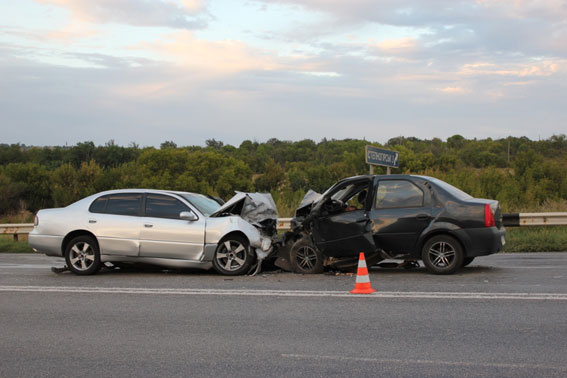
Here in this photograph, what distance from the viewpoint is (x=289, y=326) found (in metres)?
7.07

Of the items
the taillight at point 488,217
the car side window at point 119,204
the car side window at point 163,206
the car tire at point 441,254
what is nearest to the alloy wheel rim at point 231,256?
the car side window at point 163,206

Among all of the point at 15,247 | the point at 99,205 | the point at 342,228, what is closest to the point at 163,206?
the point at 99,205

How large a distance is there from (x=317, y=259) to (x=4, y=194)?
273 ft

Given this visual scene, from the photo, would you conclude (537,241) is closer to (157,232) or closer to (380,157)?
(380,157)

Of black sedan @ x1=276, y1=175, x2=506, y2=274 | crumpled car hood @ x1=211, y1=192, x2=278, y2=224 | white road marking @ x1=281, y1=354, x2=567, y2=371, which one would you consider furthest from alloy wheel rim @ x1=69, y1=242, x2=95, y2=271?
white road marking @ x1=281, y1=354, x2=567, y2=371

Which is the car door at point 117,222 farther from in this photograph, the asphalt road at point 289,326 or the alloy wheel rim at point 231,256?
the alloy wheel rim at point 231,256

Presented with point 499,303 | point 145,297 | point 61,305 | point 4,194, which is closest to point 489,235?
point 499,303

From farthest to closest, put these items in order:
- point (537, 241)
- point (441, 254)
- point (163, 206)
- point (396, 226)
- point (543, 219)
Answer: point (543, 219)
point (537, 241)
point (163, 206)
point (396, 226)
point (441, 254)

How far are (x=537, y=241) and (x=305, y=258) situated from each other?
25.4ft

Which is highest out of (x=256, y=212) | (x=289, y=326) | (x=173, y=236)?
(x=256, y=212)

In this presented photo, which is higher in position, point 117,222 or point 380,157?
point 380,157

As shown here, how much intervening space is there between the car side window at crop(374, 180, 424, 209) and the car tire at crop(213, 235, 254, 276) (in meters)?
2.39

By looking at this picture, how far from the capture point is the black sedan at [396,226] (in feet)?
34.2

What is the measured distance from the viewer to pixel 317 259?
440 inches
